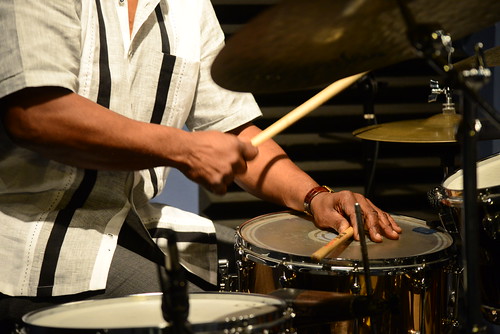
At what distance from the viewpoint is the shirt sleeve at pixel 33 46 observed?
1473 mm

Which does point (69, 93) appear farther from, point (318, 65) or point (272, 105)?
point (272, 105)

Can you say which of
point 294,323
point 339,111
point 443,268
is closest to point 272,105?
point 339,111

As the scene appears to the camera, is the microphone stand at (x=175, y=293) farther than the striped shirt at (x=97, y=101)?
No

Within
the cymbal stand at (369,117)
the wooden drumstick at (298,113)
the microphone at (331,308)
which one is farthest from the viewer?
the cymbal stand at (369,117)

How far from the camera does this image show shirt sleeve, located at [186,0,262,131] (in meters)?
2.02

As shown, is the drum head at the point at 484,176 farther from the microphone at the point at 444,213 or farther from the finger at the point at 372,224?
the finger at the point at 372,224

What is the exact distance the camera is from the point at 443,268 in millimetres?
1640

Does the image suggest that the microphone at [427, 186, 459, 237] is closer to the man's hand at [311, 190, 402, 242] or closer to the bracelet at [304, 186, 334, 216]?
the man's hand at [311, 190, 402, 242]

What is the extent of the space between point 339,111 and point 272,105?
0.45m

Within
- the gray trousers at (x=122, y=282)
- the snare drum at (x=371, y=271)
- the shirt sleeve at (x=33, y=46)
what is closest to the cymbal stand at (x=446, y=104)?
the snare drum at (x=371, y=271)

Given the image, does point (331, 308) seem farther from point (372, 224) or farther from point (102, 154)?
point (102, 154)

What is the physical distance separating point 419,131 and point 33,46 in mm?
1519

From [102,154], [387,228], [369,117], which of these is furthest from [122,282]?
[369,117]

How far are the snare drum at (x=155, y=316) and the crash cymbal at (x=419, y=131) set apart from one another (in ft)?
4.42
